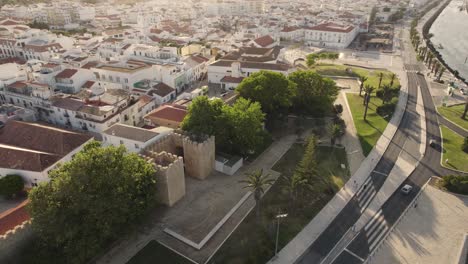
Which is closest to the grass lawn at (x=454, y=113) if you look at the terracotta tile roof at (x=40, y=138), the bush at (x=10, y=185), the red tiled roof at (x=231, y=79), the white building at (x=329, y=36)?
the red tiled roof at (x=231, y=79)

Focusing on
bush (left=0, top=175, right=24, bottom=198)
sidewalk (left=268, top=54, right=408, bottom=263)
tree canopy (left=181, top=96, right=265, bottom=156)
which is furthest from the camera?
tree canopy (left=181, top=96, right=265, bottom=156)

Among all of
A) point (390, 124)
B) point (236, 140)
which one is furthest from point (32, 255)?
point (390, 124)

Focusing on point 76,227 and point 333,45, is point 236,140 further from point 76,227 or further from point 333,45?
point 333,45

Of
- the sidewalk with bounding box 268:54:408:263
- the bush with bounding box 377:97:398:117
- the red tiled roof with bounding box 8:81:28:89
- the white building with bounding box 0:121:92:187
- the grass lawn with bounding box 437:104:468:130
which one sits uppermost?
the red tiled roof with bounding box 8:81:28:89

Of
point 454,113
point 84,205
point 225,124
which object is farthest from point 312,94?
point 84,205

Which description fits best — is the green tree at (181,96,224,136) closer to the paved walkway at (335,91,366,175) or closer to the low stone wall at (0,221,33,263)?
the paved walkway at (335,91,366,175)

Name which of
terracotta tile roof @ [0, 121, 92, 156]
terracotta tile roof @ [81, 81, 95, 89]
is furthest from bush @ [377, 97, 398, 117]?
terracotta tile roof @ [81, 81, 95, 89]
